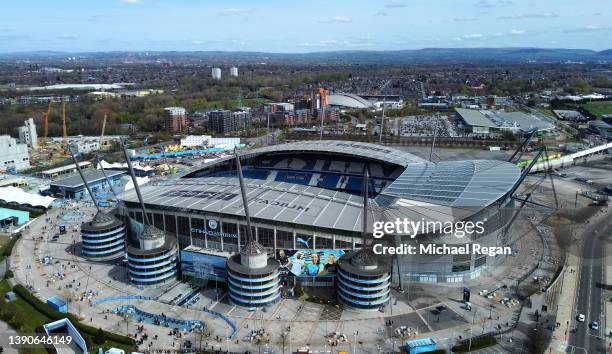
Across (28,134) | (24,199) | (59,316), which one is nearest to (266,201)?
(59,316)

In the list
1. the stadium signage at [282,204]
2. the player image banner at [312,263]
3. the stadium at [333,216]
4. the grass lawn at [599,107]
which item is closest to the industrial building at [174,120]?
the stadium at [333,216]

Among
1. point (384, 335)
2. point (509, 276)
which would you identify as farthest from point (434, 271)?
point (384, 335)

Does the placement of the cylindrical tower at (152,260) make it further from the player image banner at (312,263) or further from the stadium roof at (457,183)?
the stadium roof at (457,183)

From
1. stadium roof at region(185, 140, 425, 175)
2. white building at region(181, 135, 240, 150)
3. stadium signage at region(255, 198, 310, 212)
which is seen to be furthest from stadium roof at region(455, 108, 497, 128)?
stadium signage at region(255, 198, 310, 212)

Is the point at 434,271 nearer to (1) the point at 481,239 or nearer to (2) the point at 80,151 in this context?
(1) the point at 481,239

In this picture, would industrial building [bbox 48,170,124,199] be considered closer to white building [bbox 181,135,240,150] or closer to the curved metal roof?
white building [bbox 181,135,240,150]
